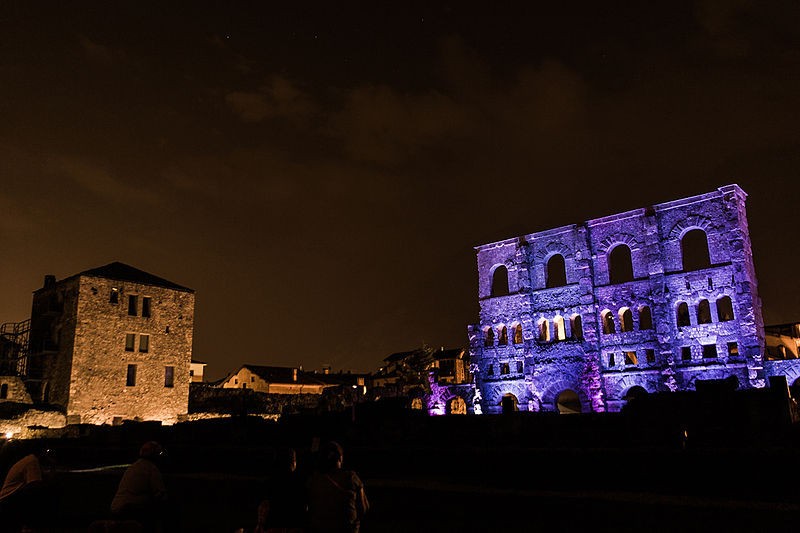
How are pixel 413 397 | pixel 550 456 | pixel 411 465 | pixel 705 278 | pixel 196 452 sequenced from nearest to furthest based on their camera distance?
pixel 550 456 → pixel 411 465 → pixel 196 452 → pixel 705 278 → pixel 413 397

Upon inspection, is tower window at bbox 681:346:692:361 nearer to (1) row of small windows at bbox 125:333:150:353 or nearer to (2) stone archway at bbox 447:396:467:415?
(2) stone archway at bbox 447:396:467:415

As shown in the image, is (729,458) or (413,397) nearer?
(729,458)

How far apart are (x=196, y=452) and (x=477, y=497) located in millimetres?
11665

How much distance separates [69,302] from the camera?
38469mm

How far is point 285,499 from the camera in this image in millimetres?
6391

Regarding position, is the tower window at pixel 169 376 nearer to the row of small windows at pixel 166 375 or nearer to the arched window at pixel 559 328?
the row of small windows at pixel 166 375

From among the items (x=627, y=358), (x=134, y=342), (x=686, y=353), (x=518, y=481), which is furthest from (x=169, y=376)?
(x=686, y=353)

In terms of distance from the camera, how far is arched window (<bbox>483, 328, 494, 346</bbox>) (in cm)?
4225

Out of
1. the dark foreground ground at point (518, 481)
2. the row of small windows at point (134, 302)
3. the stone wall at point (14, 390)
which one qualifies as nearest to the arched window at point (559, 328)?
the dark foreground ground at point (518, 481)

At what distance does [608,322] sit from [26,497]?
37.5 m

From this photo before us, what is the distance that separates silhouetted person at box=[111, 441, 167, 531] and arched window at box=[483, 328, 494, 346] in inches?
1433

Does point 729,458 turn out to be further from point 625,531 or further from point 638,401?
point 638,401

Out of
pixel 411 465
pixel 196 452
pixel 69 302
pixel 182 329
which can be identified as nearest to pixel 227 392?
pixel 182 329

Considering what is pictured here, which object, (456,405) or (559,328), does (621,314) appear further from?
(456,405)
